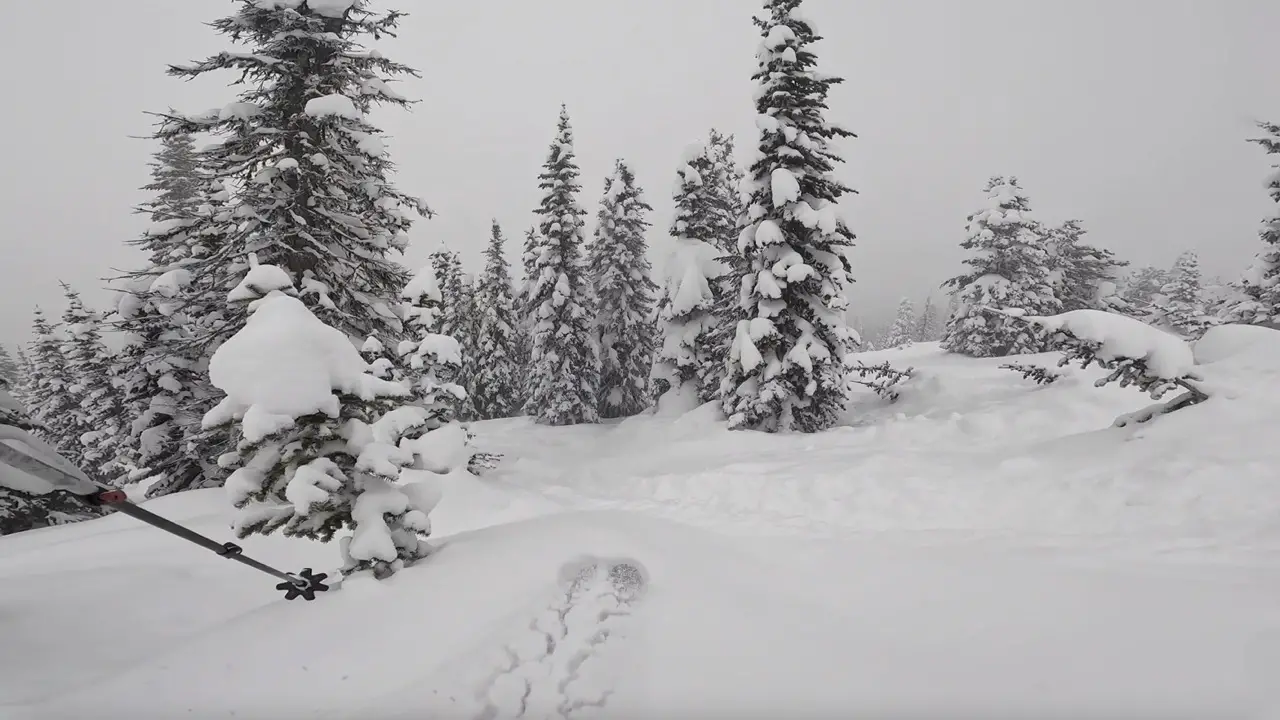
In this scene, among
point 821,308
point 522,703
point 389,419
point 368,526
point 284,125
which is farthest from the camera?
point 821,308

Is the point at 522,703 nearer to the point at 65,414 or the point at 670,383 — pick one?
the point at 670,383

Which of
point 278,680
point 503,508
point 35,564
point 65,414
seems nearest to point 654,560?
point 278,680

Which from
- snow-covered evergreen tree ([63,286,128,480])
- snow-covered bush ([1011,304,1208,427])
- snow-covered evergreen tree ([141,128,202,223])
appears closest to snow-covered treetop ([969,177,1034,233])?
snow-covered bush ([1011,304,1208,427])

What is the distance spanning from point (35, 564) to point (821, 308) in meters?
15.3

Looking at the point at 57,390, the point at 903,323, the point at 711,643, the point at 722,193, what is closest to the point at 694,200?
the point at 722,193

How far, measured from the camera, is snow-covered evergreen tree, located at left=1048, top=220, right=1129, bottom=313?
29.5 metres

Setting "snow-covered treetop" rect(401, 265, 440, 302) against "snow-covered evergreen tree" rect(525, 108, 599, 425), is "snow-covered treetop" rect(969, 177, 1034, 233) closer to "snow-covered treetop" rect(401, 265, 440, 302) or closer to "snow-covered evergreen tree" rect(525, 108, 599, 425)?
"snow-covered evergreen tree" rect(525, 108, 599, 425)

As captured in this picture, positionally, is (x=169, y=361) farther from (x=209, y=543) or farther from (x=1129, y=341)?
(x=1129, y=341)

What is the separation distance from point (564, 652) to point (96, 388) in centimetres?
3023

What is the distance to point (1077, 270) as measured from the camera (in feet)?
98.8

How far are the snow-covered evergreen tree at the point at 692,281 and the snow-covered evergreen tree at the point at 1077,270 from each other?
2282 cm

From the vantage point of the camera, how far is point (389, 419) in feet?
16.3

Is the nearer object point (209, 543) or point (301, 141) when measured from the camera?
point (209, 543)

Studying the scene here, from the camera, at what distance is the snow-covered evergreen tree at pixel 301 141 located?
892 cm
